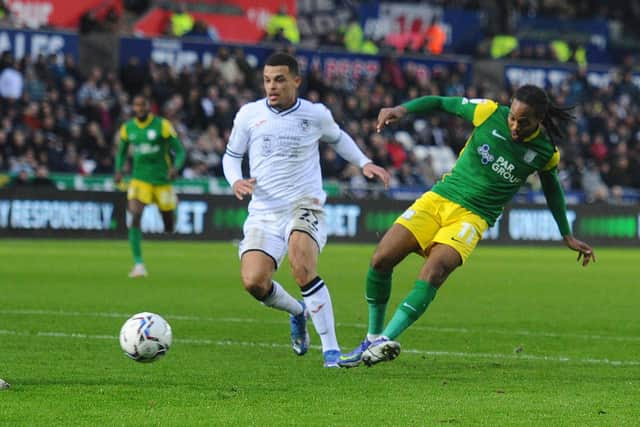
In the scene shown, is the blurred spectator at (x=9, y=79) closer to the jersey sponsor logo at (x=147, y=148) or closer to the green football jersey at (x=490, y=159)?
the jersey sponsor logo at (x=147, y=148)

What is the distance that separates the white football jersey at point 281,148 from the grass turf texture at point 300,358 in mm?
1158

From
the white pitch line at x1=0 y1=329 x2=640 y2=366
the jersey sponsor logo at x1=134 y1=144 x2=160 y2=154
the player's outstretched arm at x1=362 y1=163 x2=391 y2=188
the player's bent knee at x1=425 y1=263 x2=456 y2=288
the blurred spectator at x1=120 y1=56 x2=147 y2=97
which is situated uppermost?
the player's outstretched arm at x1=362 y1=163 x2=391 y2=188

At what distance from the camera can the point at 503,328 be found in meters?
12.7

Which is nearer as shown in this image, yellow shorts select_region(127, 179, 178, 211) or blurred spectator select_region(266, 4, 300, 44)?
yellow shorts select_region(127, 179, 178, 211)

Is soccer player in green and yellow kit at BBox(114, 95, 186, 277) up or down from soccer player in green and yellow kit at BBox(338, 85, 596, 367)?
down

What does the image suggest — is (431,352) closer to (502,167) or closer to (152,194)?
(502,167)

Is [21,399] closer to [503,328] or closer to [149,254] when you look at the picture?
[503,328]

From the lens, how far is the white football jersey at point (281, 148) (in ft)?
32.5

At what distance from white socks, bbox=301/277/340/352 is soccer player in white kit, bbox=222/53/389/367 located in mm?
14

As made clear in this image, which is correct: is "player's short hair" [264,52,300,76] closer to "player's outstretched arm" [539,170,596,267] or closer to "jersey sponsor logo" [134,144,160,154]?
"player's outstretched arm" [539,170,596,267]

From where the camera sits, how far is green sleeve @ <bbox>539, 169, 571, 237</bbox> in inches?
391

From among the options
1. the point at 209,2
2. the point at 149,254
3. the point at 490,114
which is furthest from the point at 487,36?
the point at 490,114

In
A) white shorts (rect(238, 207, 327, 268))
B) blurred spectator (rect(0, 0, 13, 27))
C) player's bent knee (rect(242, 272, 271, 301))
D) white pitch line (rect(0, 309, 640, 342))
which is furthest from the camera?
blurred spectator (rect(0, 0, 13, 27))

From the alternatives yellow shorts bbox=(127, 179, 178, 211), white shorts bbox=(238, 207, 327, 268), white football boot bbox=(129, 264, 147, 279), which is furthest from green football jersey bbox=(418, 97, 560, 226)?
yellow shorts bbox=(127, 179, 178, 211)
